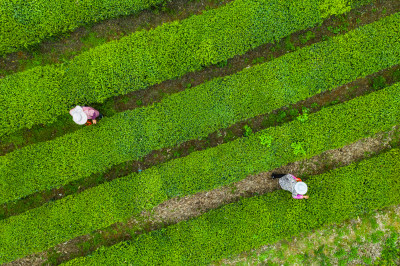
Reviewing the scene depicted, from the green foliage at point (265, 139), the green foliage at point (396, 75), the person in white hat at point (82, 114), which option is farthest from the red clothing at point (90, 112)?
the green foliage at point (396, 75)

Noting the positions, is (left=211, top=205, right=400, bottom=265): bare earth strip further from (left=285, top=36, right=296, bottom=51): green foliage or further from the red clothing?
the red clothing

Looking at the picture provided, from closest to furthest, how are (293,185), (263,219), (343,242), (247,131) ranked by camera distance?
(293,185) < (263,219) < (247,131) < (343,242)

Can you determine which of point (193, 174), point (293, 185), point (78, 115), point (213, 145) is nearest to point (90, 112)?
point (78, 115)

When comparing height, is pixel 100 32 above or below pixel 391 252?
above

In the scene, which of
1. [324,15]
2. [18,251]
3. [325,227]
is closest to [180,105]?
[324,15]

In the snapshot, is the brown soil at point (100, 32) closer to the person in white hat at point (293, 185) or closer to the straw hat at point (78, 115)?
the straw hat at point (78, 115)

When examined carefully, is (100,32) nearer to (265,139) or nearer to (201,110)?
(201,110)

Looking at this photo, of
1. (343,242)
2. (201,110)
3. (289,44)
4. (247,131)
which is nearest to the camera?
(201,110)
